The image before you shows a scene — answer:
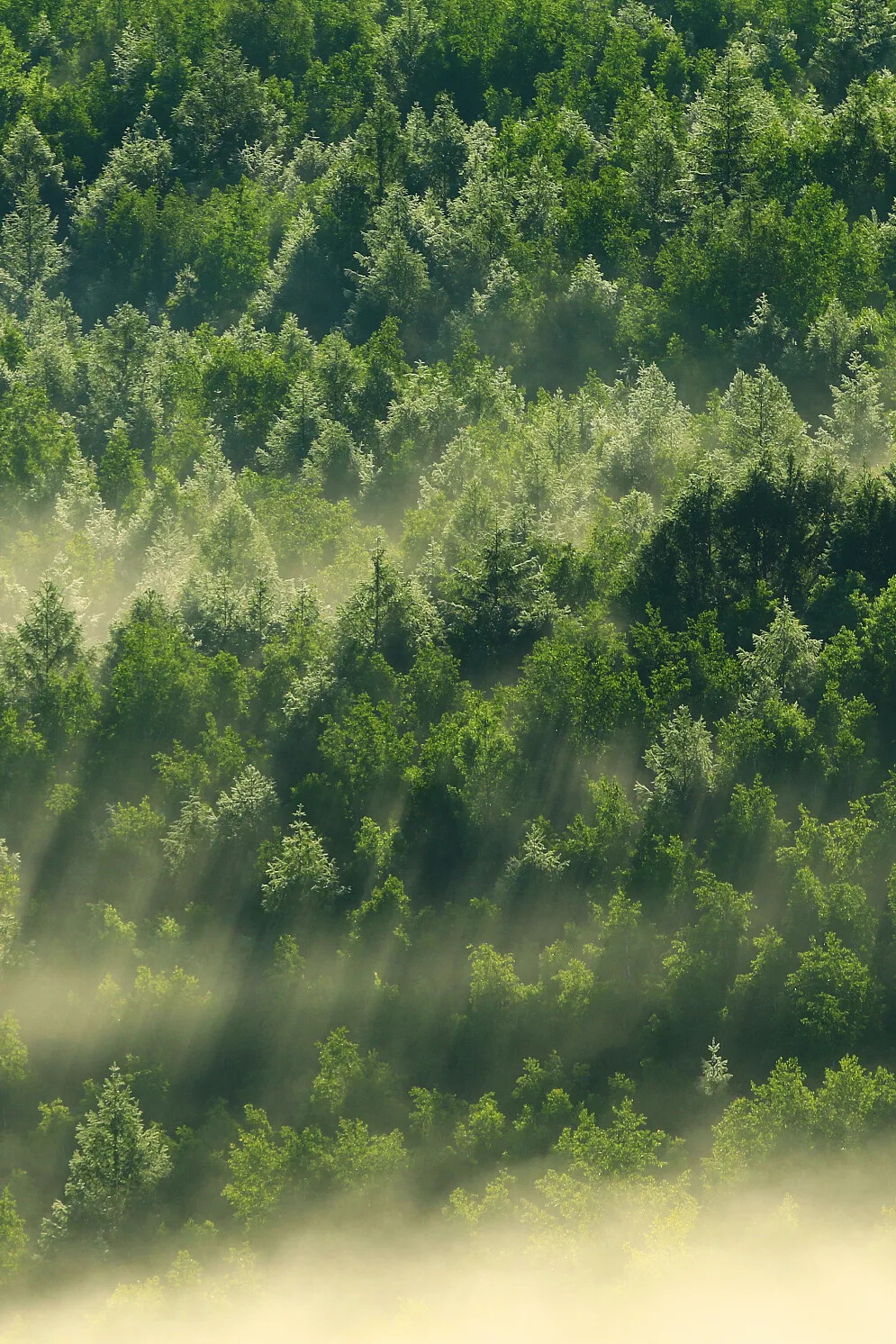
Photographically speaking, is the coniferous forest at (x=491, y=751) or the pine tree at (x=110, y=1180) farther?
the pine tree at (x=110, y=1180)

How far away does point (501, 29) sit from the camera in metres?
152

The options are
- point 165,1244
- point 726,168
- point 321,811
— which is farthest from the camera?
point 726,168

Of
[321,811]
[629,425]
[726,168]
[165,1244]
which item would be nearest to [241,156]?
[726,168]

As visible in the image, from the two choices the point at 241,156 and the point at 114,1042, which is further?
the point at 241,156

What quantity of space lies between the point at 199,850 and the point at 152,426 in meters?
48.9

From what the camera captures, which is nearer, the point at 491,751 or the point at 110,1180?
the point at 110,1180

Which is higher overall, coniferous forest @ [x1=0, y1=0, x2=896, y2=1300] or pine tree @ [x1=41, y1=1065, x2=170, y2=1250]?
coniferous forest @ [x1=0, y1=0, x2=896, y2=1300]

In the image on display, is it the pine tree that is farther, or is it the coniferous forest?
the pine tree

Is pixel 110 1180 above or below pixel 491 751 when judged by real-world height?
below

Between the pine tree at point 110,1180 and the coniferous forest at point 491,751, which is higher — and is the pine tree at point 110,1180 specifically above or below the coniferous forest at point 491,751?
below

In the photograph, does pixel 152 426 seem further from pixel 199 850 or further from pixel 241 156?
pixel 199 850

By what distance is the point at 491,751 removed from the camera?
79000mm

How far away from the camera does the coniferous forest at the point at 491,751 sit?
71375mm

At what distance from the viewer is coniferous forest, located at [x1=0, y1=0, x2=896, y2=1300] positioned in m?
71.4
